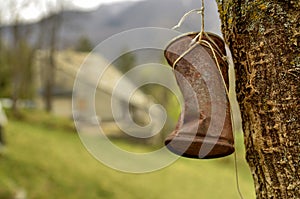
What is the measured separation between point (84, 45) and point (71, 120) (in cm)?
607

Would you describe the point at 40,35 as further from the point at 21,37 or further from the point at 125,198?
the point at 125,198

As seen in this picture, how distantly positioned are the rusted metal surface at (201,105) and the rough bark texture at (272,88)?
6 cm

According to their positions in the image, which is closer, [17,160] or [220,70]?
[220,70]

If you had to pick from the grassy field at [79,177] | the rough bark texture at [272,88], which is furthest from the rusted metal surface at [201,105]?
the grassy field at [79,177]

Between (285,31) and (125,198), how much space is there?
20.0 feet

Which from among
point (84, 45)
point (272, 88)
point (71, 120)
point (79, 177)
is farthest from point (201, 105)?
point (84, 45)

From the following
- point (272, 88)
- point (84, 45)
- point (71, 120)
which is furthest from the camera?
point (84, 45)

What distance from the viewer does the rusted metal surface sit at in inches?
36.8

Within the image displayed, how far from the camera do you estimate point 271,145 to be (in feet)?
2.87

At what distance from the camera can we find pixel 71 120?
1353 centimetres

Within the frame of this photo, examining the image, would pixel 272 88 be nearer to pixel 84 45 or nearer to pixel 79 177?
pixel 79 177

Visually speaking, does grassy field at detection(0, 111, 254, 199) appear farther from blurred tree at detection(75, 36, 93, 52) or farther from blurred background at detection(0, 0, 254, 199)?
blurred tree at detection(75, 36, 93, 52)

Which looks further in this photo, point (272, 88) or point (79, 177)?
point (79, 177)

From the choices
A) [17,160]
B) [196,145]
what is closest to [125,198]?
[17,160]
